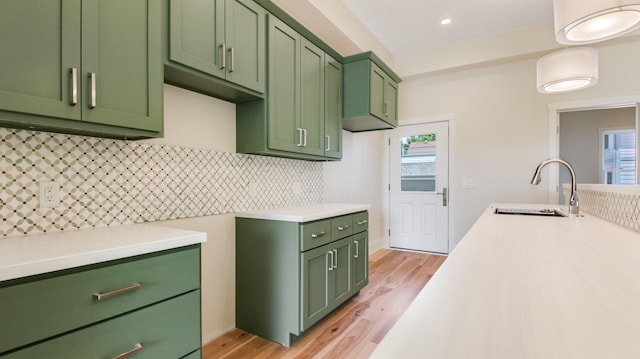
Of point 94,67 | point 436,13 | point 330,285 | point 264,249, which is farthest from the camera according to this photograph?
point 436,13

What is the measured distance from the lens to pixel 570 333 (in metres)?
0.49

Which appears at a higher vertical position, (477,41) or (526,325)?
(477,41)

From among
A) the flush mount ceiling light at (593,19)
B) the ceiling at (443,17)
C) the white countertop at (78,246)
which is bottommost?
the white countertop at (78,246)

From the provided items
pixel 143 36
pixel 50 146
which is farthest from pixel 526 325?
pixel 50 146

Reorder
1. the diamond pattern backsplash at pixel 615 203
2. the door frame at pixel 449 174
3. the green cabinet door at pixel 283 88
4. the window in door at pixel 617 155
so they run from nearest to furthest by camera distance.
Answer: the diamond pattern backsplash at pixel 615 203 → the green cabinet door at pixel 283 88 → the door frame at pixel 449 174 → the window in door at pixel 617 155

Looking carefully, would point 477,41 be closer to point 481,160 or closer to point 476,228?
point 481,160

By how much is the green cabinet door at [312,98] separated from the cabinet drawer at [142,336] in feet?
5.10

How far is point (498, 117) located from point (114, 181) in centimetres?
454

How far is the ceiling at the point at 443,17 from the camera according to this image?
3.32 m

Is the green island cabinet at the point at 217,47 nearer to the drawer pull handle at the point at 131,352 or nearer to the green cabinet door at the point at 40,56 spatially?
the green cabinet door at the point at 40,56

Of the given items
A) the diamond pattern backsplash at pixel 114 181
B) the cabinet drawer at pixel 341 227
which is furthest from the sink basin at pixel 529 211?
the diamond pattern backsplash at pixel 114 181

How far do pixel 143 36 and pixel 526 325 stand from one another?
176 centimetres

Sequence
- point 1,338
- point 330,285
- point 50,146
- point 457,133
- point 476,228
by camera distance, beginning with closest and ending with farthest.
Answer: point 1,338 → point 50,146 → point 476,228 → point 330,285 → point 457,133

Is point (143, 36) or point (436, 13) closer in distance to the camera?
point (143, 36)
